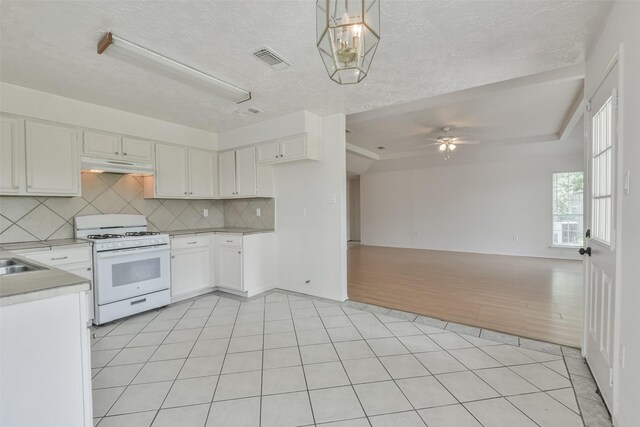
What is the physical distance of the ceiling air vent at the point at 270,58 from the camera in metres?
2.19

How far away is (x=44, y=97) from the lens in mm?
2869

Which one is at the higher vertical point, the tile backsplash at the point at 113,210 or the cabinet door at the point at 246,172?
the cabinet door at the point at 246,172

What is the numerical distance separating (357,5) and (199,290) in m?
3.78

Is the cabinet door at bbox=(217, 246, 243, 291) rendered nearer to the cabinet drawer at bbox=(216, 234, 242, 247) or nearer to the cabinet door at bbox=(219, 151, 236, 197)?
the cabinet drawer at bbox=(216, 234, 242, 247)

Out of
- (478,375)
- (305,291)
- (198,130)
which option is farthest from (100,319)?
(478,375)

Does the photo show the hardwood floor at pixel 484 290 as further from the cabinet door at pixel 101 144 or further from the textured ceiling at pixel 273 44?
the cabinet door at pixel 101 144

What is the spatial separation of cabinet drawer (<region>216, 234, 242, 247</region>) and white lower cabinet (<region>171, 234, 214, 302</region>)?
5.5 inches

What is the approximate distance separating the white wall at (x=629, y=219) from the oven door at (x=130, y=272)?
3.90m

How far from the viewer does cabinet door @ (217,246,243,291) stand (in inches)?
151

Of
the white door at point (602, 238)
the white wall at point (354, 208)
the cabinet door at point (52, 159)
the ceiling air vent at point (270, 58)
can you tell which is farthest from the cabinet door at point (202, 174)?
the white wall at point (354, 208)

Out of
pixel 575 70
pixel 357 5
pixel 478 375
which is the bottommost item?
pixel 478 375

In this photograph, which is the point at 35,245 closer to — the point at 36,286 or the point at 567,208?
the point at 36,286

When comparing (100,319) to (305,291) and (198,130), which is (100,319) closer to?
(305,291)

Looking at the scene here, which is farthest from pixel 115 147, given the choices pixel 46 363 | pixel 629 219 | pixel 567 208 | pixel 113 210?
pixel 567 208
